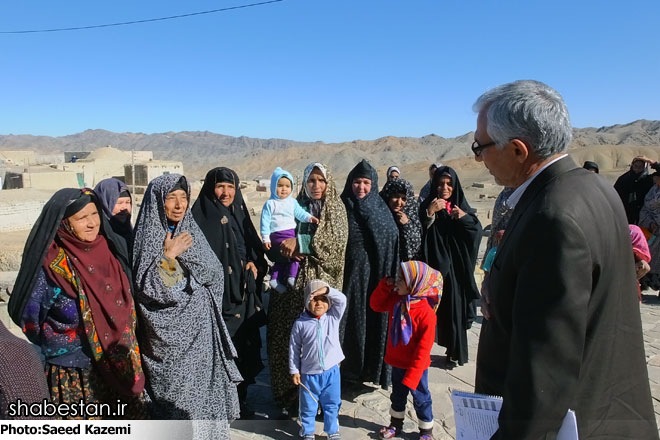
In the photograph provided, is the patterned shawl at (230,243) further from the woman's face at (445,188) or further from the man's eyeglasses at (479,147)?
the man's eyeglasses at (479,147)

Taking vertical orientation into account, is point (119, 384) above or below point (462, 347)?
above

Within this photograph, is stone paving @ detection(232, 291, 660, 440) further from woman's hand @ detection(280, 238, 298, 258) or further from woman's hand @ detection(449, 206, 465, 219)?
woman's hand @ detection(449, 206, 465, 219)

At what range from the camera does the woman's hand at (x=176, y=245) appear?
252 centimetres

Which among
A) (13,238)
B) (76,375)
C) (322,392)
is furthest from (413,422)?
(13,238)

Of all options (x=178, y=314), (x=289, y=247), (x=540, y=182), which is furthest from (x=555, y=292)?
(x=289, y=247)

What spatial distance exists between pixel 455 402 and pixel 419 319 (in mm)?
1649

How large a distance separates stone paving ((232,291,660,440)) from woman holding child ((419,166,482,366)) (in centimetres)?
24

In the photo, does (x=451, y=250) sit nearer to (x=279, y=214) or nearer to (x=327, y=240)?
(x=327, y=240)

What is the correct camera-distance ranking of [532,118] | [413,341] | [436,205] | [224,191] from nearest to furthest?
[532,118] < [413,341] < [224,191] < [436,205]

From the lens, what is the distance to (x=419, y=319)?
2.83 m

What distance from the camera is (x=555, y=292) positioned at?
0.99 metres

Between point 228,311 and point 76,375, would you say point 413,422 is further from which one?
point 76,375

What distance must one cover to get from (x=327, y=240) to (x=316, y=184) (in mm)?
417

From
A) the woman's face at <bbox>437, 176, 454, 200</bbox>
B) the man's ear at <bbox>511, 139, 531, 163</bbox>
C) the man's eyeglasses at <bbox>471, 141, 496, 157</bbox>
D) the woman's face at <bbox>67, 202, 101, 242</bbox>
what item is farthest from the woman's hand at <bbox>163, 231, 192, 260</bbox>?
the woman's face at <bbox>437, 176, 454, 200</bbox>
